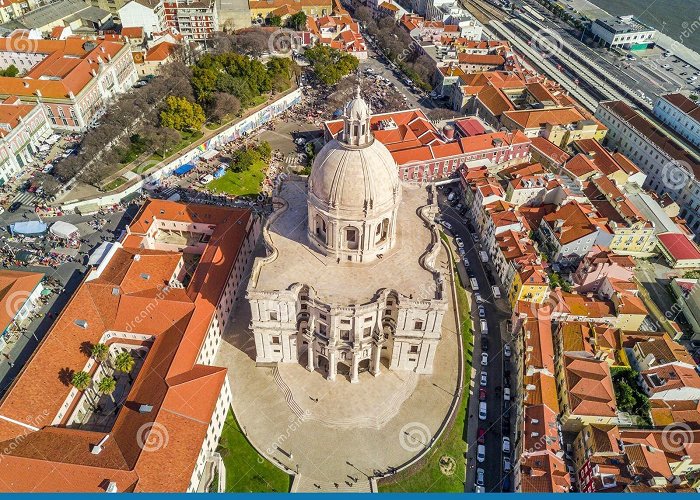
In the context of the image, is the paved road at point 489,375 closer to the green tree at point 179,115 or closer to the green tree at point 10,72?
the green tree at point 179,115

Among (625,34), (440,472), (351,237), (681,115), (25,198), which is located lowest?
(440,472)

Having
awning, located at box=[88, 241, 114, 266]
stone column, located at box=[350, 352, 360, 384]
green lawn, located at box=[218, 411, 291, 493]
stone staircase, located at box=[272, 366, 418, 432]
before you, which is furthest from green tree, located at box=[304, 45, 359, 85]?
green lawn, located at box=[218, 411, 291, 493]

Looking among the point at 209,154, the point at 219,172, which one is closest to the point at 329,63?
the point at 209,154

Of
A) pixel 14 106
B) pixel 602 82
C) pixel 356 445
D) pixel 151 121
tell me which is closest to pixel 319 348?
pixel 356 445

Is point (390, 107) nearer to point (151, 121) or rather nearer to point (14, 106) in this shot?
point (151, 121)

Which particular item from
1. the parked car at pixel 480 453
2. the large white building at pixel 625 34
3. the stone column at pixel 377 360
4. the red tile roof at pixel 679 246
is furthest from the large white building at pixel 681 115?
the stone column at pixel 377 360

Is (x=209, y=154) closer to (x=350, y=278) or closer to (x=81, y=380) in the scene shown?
(x=350, y=278)
